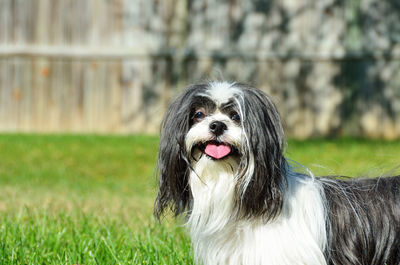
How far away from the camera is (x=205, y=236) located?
3.94m

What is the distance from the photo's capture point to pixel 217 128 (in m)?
3.61

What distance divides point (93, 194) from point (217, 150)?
4.88 m

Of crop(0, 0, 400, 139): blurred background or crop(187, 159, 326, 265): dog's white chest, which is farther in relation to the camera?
crop(0, 0, 400, 139): blurred background

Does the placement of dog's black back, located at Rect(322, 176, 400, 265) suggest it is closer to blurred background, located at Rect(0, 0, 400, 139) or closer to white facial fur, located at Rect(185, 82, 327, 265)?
white facial fur, located at Rect(185, 82, 327, 265)

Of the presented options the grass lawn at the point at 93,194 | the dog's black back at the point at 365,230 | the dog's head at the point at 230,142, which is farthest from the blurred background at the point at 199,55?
the dog's head at the point at 230,142

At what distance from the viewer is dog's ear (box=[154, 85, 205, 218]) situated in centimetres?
375

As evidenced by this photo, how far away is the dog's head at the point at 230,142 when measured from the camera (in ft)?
11.9

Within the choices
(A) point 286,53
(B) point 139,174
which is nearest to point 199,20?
(A) point 286,53

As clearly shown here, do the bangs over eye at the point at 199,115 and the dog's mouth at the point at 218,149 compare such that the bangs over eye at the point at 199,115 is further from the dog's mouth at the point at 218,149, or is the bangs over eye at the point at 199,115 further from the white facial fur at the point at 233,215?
the dog's mouth at the point at 218,149

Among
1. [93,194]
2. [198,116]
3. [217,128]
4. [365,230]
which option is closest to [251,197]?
[217,128]

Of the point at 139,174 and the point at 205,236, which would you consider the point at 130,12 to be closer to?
the point at 139,174

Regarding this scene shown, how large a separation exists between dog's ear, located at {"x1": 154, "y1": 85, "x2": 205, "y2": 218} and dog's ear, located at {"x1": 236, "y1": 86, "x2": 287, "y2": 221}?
0.33m

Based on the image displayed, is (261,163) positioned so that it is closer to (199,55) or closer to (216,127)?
(216,127)

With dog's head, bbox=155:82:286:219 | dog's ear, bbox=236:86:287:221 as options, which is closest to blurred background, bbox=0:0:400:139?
dog's head, bbox=155:82:286:219
